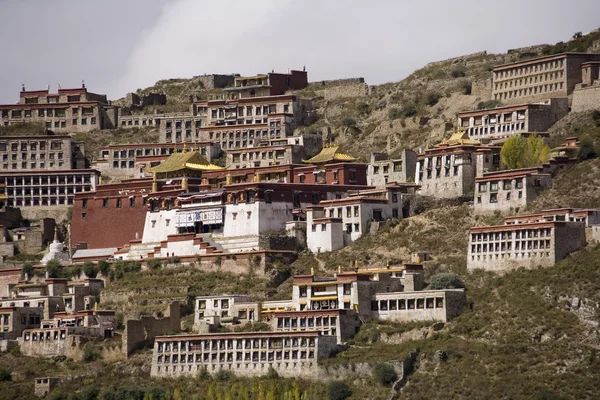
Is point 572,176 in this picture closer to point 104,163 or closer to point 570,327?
point 570,327

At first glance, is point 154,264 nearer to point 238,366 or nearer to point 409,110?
point 238,366

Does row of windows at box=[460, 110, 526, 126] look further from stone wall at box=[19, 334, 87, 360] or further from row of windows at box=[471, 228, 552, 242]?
stone wall at box=[19, 334, 87, 360]

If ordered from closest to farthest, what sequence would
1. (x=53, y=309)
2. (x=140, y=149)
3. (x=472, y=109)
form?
(x=53, y=309), (x=472, y=109), (x=140, y=149)

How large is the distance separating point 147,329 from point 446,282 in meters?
18.0

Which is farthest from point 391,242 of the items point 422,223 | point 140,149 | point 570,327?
point 140,149

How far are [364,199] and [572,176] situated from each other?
12901mm

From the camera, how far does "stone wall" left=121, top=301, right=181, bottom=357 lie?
105 meters

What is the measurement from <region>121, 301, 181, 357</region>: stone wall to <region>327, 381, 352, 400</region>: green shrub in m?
14.7

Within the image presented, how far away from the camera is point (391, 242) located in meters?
108

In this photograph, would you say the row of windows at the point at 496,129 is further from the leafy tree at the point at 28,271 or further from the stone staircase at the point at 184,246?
the leafy tree at the point at 28,271

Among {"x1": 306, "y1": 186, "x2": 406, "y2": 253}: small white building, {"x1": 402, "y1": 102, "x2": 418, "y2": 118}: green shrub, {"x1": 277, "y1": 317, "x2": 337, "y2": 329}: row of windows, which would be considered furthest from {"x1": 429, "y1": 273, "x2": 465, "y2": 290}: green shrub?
{"x1": 402, "y1": 102, "x2": 418, "y2": 118}: green shrub

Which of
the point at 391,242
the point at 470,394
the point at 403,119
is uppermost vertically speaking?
the point at 403,119

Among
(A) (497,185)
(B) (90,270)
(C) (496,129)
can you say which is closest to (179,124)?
(B) (90,270)

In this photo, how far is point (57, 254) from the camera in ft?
404
